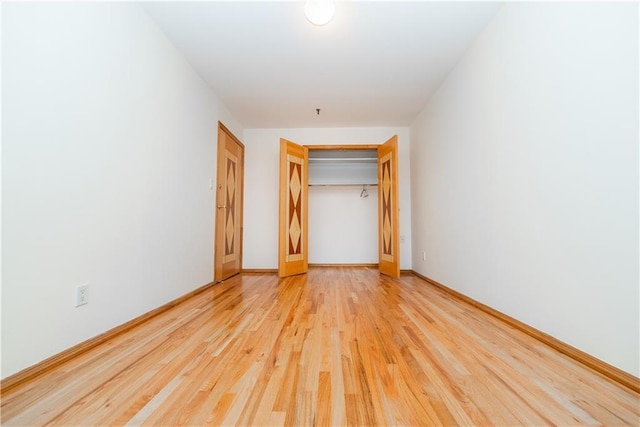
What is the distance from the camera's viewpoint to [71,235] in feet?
4.77

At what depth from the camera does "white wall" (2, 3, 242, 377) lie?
1.20 m

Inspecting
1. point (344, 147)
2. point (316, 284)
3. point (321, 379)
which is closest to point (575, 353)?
point (321, 379)

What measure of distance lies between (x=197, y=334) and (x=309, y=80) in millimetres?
2714

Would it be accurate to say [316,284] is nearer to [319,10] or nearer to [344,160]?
[344,160]

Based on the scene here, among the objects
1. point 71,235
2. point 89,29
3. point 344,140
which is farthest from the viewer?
point 344,140

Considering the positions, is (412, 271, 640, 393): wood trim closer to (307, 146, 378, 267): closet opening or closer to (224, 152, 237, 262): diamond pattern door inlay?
(307, 146, 378, 267): closet opening

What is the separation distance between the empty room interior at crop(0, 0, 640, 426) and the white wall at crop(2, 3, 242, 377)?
1cm

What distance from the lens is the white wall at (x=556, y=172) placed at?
1200 mm

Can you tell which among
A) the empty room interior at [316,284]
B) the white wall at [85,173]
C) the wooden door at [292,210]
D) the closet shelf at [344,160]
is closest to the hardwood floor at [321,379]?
the empty room interior at [316,284]

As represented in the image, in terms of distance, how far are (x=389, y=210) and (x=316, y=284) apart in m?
1.57

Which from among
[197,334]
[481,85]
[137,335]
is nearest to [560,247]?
[481,85]

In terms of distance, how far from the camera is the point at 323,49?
102 inches

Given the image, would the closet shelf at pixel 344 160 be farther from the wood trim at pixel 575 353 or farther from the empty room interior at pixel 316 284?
the wood trim at pixel 575 353

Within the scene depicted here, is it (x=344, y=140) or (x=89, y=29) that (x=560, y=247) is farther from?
(x=344, y=140)
